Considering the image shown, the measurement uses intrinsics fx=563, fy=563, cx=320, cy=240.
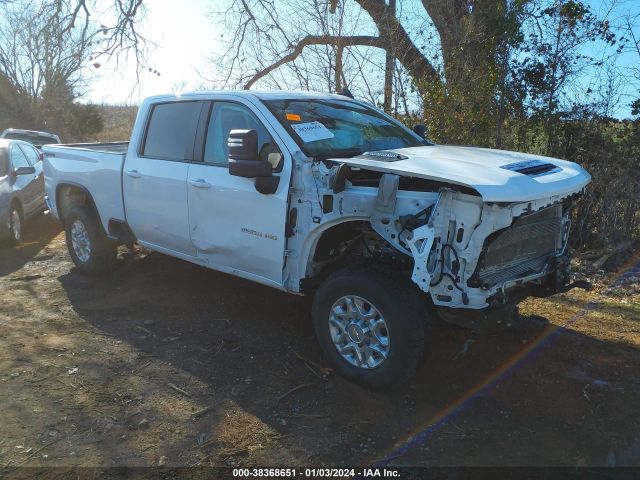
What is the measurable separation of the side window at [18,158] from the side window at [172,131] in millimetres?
4372

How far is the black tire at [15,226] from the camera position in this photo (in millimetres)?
7973

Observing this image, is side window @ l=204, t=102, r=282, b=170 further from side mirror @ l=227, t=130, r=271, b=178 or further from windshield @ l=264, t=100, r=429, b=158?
side mirror @ l=227, t=130, r=271, b=178

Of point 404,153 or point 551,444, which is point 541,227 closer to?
point 404,153

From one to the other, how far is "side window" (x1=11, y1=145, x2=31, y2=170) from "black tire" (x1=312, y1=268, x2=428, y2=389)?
22.9 ft

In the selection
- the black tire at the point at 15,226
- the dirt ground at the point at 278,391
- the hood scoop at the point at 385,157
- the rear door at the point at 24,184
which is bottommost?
the dirt ground at the point at 278,391

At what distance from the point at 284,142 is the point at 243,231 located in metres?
0.79

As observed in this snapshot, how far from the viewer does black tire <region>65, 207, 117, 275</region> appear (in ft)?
20.5

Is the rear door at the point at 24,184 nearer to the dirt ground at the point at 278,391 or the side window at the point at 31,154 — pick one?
the side window at the point at 31,154

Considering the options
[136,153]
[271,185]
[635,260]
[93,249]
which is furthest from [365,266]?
[635,260]

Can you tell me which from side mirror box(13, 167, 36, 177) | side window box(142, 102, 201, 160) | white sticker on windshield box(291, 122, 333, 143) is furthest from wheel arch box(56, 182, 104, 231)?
white sticker on windshield box(291, 122, 333, 143)

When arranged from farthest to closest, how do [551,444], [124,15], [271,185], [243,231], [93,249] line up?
[124,15]
[93,249]
[243,231]
[271,185]
[551,444]

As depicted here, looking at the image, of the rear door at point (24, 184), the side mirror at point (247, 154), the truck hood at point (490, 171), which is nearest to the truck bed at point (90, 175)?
the rear door at point (24, 184)

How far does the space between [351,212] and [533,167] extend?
131 centimetres

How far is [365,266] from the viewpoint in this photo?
3883mm
